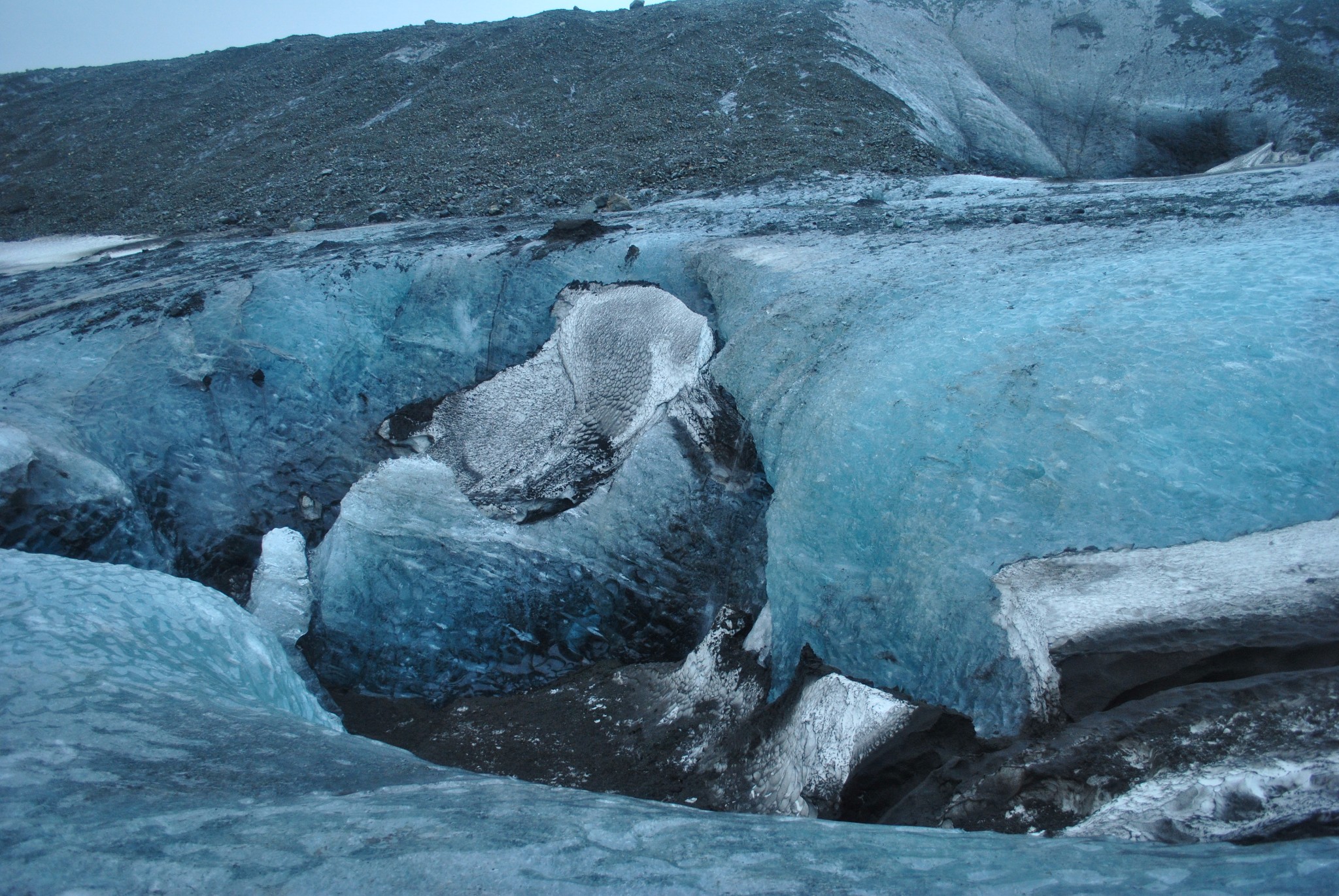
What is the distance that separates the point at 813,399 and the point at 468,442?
1669 mm

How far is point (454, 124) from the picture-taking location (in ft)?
23.1

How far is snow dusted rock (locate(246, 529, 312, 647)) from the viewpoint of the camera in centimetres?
290

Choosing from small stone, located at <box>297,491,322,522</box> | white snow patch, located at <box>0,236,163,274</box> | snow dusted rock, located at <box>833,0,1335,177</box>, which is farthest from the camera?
snow dusted rock, located at <box>833,0,1335,177</box>

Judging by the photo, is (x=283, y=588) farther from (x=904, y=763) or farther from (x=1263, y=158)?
(x=1263, y=158)

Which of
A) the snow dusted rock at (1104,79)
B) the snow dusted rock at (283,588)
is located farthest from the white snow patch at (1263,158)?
the snow dusted rock at (283,588)

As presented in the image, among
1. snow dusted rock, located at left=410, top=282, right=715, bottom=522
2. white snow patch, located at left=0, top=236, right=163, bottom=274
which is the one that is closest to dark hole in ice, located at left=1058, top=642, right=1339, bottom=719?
snow dusted rock, located at left=410, top=282, right=715, bottom=522

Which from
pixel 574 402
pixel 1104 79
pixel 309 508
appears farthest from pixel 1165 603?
pixel 1104 79

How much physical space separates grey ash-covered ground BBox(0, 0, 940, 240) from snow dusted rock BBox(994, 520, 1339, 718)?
3814 millimetres

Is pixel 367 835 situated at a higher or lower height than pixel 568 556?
higher

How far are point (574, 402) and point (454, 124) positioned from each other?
4.91 meters

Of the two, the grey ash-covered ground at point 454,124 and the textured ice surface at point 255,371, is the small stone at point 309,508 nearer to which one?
the textured ice surface at point 255,371

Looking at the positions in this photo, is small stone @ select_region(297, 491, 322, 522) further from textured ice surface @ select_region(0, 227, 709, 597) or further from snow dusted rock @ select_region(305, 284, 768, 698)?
snow dusted rock @ select_region(305, 284, 768, 698)

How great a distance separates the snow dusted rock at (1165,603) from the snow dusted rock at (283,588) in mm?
2446

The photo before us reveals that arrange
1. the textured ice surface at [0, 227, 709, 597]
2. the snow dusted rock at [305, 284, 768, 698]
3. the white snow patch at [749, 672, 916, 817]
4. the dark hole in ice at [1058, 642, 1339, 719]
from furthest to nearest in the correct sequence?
the textured ice surface at [0, 227, 709, 597]
the snow dusted rock at [305, 284, 768, 698]
the white snow patch at [749, 672, 916, 817]
the dark hole in ice at [1058, 642, 1339, 719]
